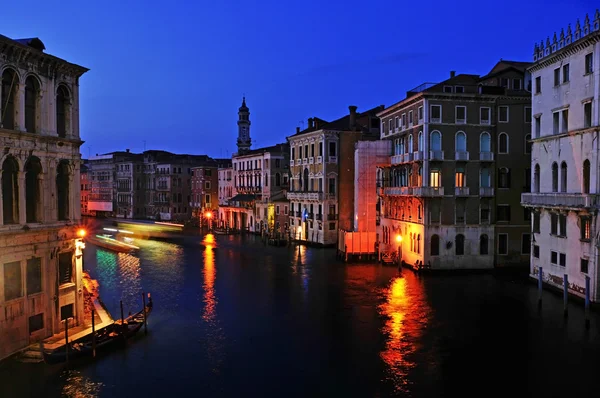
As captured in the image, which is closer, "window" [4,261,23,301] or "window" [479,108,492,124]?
"window" [4,261,23,301]

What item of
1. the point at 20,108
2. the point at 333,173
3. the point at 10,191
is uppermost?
the point at 20,108

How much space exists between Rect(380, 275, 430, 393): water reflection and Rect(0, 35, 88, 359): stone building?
12430 millimetres

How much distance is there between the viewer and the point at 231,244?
58656 mm

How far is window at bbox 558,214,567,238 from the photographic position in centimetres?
2862

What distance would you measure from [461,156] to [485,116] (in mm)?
3370

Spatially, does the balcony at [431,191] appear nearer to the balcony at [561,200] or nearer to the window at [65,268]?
the balcony at [561,200]

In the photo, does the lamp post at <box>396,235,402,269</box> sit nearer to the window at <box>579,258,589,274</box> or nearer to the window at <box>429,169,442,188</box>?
the window at <box>429,169,442,188</box>

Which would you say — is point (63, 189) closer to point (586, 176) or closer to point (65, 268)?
point (65, 268)

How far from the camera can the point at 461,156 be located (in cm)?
3747

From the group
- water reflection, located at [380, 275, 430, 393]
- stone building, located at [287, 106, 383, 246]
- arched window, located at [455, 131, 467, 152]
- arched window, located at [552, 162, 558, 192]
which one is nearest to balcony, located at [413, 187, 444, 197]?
arched window, located at [455, 131, 467, 152]

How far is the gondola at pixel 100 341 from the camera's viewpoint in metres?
18.1

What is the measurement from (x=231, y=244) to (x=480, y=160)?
98.5ft

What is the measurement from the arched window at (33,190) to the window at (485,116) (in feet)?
95.2

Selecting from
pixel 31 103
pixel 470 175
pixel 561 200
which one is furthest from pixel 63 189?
pixel 470 175
